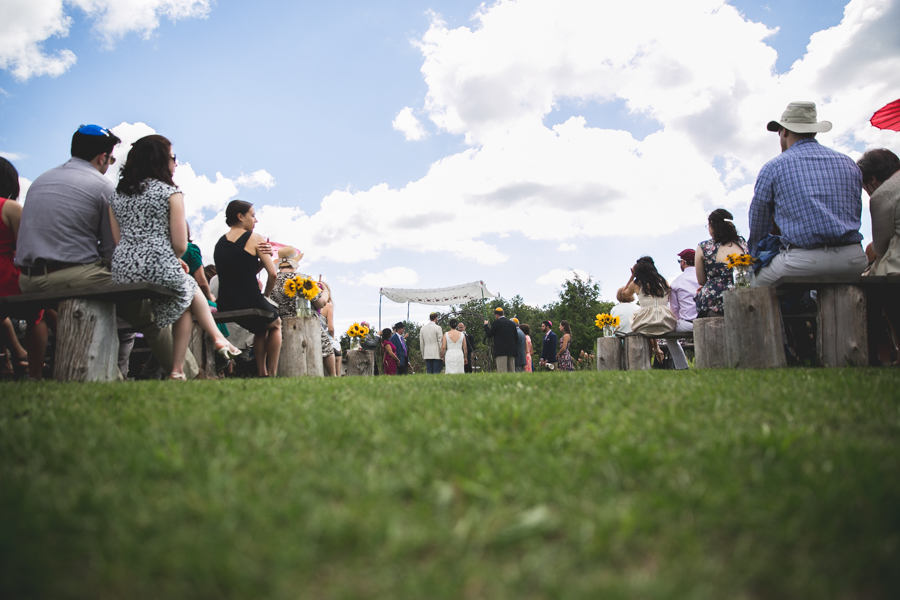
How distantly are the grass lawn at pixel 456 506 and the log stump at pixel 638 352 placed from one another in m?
6.00

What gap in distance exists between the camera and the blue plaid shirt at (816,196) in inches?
173

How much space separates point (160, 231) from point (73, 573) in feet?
12.9

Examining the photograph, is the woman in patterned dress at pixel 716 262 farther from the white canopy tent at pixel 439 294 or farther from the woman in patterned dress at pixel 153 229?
the white canopy tent at pixel 439 294

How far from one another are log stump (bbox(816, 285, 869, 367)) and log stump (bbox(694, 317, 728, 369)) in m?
1.13

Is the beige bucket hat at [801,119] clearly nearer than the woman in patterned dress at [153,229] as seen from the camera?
No

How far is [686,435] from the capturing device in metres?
1.80

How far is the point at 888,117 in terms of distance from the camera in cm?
655

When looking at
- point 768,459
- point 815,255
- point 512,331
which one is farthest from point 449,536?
point 512,331

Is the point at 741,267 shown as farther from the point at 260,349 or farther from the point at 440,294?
the point at 440,294

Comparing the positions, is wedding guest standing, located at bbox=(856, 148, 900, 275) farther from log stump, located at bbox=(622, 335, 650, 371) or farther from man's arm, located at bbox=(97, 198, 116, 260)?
man's arm, located at bbox=(97, 198, 116, 260)

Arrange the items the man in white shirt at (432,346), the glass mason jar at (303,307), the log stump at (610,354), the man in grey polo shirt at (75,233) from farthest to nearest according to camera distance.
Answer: the man in white shirt at (432,346) → the log stump at (610,354) → the glass mason jar at (303,307) → the man in grey polo shirt at (75,233)

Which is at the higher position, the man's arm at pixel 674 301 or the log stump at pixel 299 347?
the man's arm at pixel 674 301

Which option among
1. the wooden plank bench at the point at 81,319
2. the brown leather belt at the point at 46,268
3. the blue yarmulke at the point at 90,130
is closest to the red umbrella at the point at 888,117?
the wooden plank bench at the point at 81,319

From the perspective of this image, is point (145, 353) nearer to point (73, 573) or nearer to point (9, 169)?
point (9, 169)
